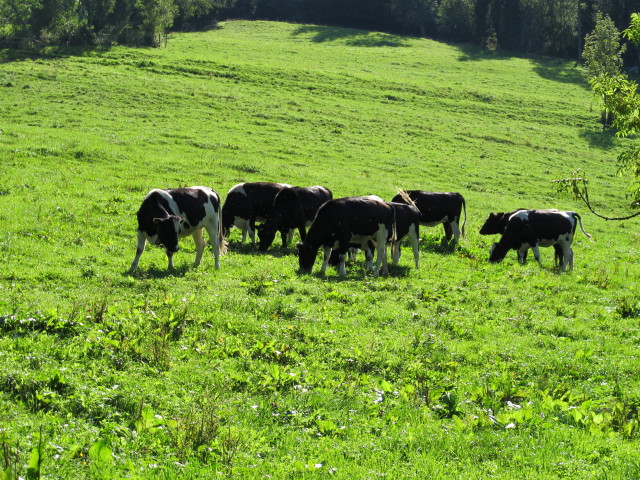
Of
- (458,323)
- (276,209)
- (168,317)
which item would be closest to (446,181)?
(276,209)

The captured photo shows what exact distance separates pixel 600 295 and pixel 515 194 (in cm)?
2158

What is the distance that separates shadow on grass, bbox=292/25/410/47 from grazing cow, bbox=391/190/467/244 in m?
72.2

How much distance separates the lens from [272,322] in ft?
40.8

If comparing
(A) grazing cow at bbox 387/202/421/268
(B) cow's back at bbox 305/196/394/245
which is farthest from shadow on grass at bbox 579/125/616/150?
(B) cow's back at bbox 305/196/394/245

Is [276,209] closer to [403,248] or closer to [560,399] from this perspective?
[403,248]

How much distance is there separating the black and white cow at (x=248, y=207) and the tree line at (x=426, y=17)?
50.4 meters

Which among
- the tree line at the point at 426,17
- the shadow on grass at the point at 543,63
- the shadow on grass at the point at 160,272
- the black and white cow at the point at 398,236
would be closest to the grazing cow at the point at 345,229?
the black and white cow at the point at 398,236

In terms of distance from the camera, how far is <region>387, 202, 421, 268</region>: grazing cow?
20.1 meters

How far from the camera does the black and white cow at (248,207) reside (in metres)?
22.5

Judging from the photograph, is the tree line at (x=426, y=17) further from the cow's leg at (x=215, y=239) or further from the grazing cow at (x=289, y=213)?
the cow's leg at (x=215, y=239)

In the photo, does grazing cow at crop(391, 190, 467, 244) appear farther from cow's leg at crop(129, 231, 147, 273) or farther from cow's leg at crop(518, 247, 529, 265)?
cow's leg at crop(129, 231, 147, 273)

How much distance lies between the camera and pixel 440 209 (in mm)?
25016

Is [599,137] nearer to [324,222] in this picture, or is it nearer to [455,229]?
[455,229]

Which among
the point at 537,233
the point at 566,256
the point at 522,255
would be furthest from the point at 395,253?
the point at 566,256
